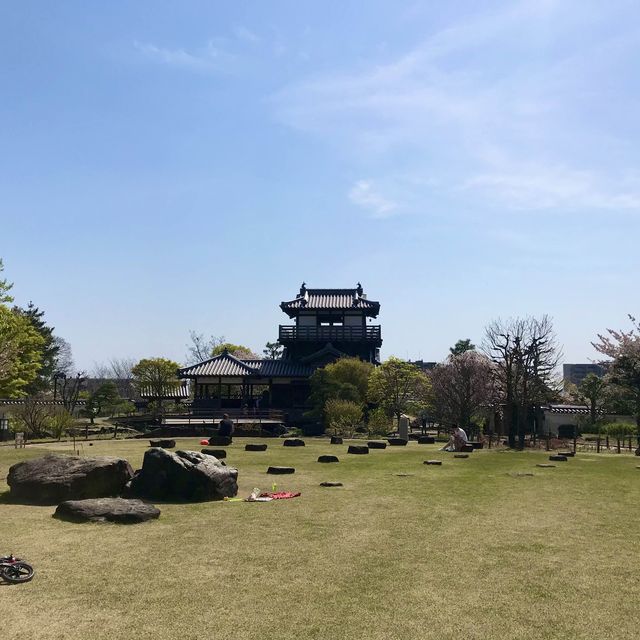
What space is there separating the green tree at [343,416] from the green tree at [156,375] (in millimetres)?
25130

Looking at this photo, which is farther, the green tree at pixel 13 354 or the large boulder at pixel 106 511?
the green tree at pixel 13 354

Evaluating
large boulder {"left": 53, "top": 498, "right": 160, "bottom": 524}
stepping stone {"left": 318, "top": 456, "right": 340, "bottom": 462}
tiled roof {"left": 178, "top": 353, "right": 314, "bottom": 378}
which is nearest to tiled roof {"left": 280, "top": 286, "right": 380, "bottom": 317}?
tiled roof {"left": 178, "top": 353, "right": 314, "bottom": 378}

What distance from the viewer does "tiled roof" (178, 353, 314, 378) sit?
183 ft

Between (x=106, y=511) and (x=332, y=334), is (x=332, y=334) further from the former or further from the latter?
(x=106, y=511)

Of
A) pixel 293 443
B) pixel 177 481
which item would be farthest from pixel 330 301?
pixel 177 481

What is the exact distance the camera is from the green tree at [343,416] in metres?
41.2

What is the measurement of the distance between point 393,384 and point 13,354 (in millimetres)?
27124

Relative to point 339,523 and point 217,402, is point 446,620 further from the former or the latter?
point 217,402

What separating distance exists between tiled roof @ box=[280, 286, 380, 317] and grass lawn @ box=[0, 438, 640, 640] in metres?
48.3

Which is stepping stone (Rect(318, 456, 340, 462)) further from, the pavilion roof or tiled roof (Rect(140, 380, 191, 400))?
tiled roof (Rect(140, 380, 191, 400))

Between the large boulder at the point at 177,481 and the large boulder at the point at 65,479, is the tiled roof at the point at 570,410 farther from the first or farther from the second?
the large boulder at the point at 65,479

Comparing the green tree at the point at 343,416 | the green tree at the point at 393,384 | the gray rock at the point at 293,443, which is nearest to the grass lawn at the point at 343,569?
the gray rock at the point at 293,443

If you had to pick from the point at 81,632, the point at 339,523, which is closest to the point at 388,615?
the point at 81,632

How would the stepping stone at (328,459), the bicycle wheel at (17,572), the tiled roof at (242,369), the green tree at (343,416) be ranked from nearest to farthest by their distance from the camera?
the bicycle wheel at (17,572) < the stepping stone at (328,459) < the green tree at (343,416) < the tiled roof at (242,369)
